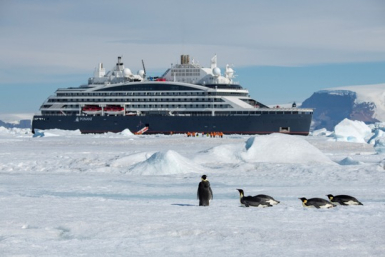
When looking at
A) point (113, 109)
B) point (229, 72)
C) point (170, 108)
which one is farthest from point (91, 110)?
point (229, 72)

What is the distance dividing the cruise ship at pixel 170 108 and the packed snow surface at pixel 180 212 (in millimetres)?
51166

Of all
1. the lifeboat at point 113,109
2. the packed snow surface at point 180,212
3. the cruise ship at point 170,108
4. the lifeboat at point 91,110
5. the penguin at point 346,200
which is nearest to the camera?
the packed snow surface at point 180,212

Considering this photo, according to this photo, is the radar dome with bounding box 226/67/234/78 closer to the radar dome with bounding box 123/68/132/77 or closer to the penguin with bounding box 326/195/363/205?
the radar dome with bounding box 123/68/132/77

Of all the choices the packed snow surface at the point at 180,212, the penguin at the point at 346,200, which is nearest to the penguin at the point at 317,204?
the packed snow surface at the point at 180,212

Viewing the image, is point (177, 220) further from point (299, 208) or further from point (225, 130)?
point (225, 130)

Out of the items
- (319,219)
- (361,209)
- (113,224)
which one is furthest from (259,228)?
(361,209)

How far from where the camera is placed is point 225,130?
248 feet

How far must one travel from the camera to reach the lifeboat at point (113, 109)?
78000 millimetres

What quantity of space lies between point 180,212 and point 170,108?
64954 millimetres

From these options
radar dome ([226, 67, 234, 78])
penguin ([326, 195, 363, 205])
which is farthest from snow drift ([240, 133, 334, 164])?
radar dome ([226, 67, 234, 78])

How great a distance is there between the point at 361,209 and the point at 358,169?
401 inches

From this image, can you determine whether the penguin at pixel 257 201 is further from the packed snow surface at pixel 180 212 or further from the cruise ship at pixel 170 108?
the cruise ship at pixel 170 108

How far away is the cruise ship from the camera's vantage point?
75562 millimetres

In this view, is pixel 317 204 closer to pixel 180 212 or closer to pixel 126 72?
pixel 180 212
